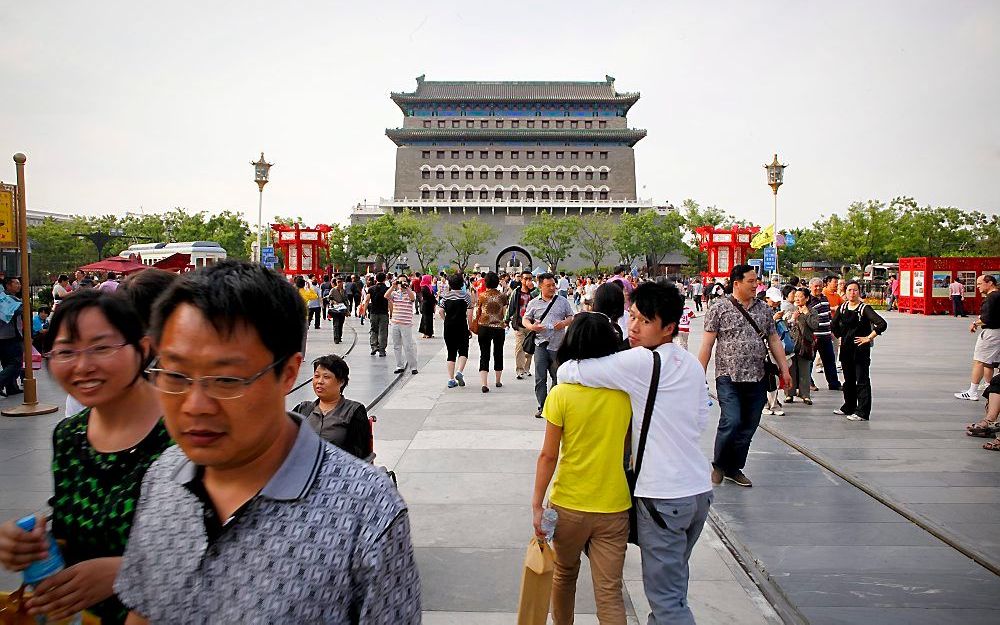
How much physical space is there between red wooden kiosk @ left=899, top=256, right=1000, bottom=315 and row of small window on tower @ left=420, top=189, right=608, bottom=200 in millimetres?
42945

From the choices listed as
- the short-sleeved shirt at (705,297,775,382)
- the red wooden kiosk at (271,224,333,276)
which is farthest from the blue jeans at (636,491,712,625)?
the red wooden kiosk at (271,224,333,276)

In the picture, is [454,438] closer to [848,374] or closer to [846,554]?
[846,554]

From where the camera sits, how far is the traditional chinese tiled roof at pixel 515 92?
A: 7260 centimetres

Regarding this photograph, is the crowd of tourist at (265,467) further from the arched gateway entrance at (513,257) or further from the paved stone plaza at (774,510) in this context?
the arched gateway entrance at (513,257)

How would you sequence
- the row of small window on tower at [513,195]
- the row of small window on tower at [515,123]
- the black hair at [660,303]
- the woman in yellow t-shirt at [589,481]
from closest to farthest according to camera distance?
the woman in yellow t-shirt at [589,481] < the black hair at [660,303] < the row of small window on tower at [513,195] < the row of small window on tower at [515,123]

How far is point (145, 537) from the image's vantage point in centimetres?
151

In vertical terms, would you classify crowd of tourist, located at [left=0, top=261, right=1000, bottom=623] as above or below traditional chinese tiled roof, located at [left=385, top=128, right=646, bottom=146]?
below

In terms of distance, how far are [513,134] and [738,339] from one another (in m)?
68.2

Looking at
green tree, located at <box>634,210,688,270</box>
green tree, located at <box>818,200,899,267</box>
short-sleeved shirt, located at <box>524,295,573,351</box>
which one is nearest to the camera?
short-sleeved shirt, located at <box>524,295,573,351</box>

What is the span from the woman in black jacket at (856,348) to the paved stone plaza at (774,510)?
233 mm

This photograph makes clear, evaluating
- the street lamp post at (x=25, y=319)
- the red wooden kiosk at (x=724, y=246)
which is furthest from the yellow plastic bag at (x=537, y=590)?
the red wooden kiosk at (x=724, y=246)

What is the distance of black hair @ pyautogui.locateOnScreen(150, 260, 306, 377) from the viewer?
141 centimetres

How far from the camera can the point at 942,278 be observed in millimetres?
29953

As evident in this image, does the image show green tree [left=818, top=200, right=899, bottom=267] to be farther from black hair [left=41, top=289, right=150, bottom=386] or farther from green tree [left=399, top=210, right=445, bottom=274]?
black hair [left=41, top=289, right=150, bottom=386]
